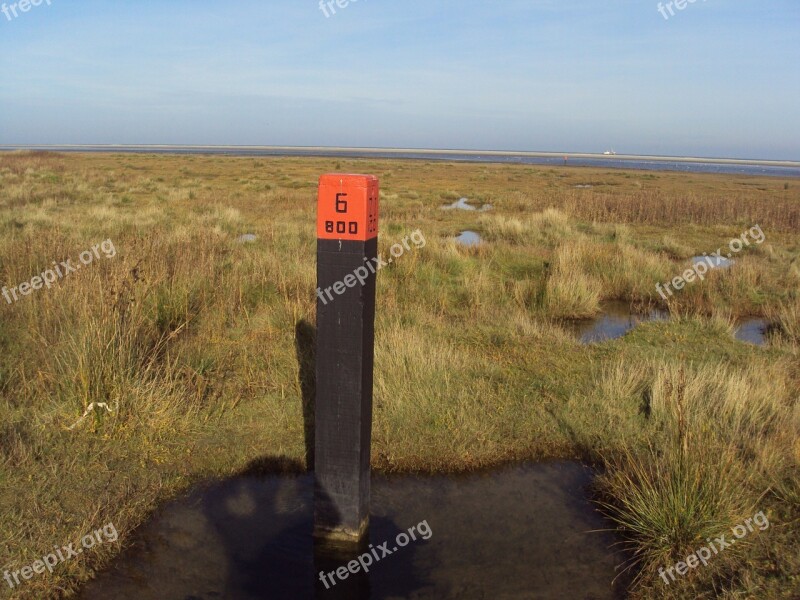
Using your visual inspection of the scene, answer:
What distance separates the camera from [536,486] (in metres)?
4.44

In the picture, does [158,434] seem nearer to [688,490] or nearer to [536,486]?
[536,486]

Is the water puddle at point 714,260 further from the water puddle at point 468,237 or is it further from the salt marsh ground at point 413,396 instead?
the water puddle at point 468,237

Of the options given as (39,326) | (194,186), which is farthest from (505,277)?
(194,186)

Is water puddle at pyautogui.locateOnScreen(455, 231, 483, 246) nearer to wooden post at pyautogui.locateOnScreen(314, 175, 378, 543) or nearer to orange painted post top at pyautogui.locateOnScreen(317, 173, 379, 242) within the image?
wooden post at pyautogui.locateOnScreen(314, 175, 378, 543)

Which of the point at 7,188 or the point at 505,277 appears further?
the point at 7,188

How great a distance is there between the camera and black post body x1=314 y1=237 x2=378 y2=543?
3.10 metres

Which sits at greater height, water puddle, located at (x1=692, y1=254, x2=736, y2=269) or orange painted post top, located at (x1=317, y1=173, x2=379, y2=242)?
orange painted post top, located at (x1=317, y1=173, x2=379, y2=242)

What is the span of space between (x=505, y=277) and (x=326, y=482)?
815 centimetres

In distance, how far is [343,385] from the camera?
3.25 m

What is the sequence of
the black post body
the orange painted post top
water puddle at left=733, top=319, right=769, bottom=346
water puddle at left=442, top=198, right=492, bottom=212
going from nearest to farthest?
the orange painted post top, the black post body, water puddle at left=733, top=319, right=769, bottom=346, water puddle at left=442, top=198, right=492, bottom=212

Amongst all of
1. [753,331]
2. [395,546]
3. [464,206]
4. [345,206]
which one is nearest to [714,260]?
[753,331]

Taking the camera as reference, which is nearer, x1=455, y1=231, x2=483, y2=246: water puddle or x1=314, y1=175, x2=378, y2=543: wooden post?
x1=314, y1=175, x2=378, y2=543: wooden post

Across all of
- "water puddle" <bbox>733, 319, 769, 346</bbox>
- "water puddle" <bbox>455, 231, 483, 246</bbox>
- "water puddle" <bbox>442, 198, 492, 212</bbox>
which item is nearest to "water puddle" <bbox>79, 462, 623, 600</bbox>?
"water puddle" <bbox>733, 319, 769, 346</bbox>

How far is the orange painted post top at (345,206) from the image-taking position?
9.80 ft
